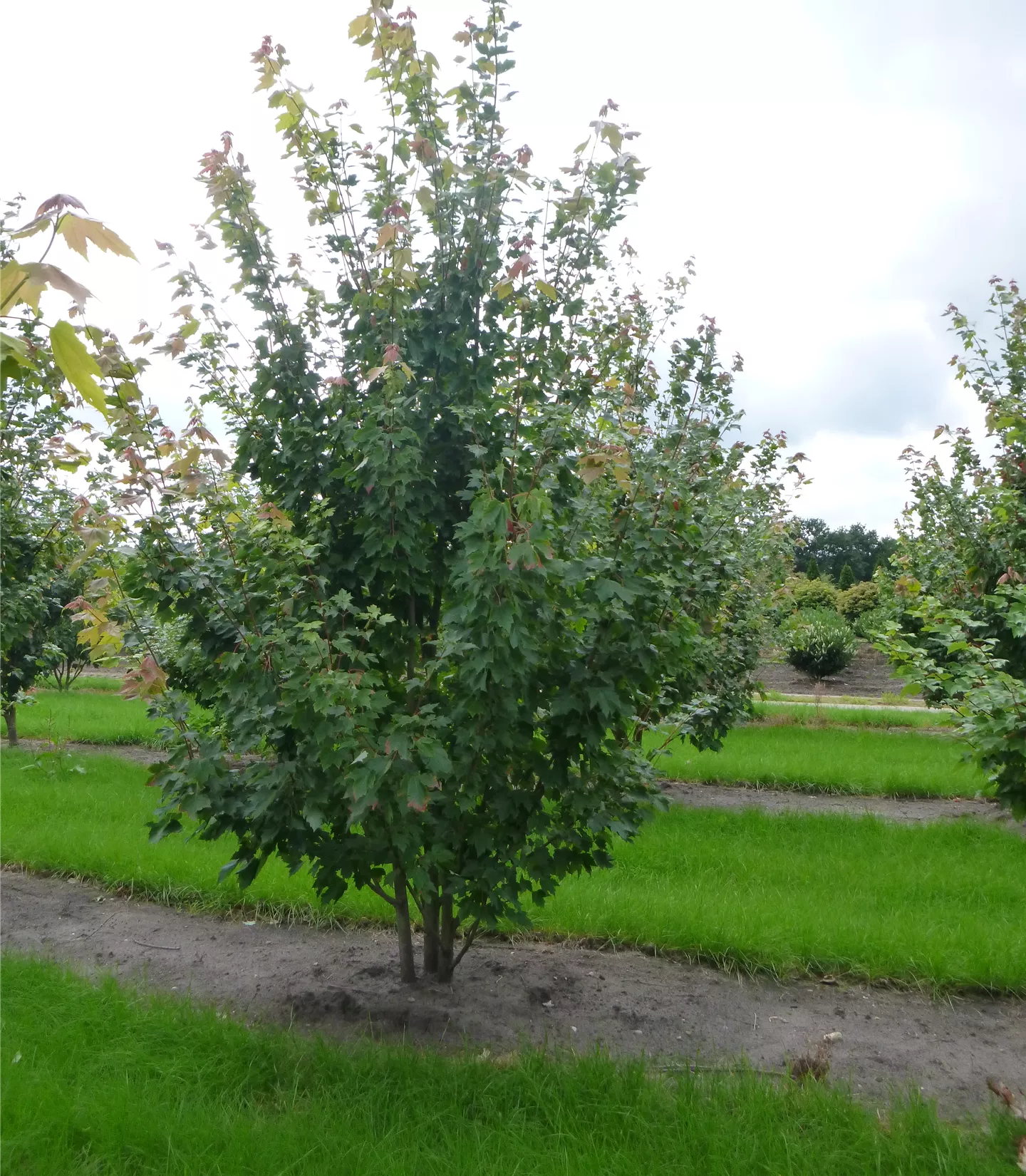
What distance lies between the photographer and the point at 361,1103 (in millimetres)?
3084

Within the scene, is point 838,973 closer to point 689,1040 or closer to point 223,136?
point 689,1040

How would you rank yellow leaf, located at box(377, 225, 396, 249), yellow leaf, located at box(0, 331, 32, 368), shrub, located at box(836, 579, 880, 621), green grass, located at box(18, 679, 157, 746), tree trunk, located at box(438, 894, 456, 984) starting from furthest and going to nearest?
shrub, located at box(836, 579, 880, 621) < green grass, located at box(18, 679, 157, 746) < tree trunk, located at box(438, 894, 456, 984) < yellow leaf, located at box(377, 225, 396, 249) < yellow leaf, located at box(0, 331, 32, 368)

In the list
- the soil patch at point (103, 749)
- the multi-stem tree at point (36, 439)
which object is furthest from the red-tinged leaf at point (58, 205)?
the soil patch at point (103, 749)

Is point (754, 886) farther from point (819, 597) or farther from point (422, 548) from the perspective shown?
point (819, 597)

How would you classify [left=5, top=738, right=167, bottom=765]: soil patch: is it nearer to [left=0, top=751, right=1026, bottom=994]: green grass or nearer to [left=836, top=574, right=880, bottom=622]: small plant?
[left=0, top=751, right=1026, bottom=994]: green grass

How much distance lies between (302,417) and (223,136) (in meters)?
1.17

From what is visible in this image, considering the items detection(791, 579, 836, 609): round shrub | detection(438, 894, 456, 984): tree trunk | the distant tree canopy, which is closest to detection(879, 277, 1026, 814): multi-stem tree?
detection(438, 894, 456, 984): tree trunk

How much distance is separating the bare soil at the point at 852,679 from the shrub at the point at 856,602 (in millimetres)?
3495

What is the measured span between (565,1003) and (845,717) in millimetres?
11628

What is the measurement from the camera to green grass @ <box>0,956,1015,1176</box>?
2760 mm

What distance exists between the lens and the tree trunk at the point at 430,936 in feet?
13.5

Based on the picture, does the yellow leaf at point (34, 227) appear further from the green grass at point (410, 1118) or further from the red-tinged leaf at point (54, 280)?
the green grass at point (410, 1118)

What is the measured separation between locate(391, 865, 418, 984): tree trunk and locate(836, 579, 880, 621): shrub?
25.4 m

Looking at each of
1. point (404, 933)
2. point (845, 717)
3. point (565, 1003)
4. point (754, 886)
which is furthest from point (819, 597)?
point (404, 933)
